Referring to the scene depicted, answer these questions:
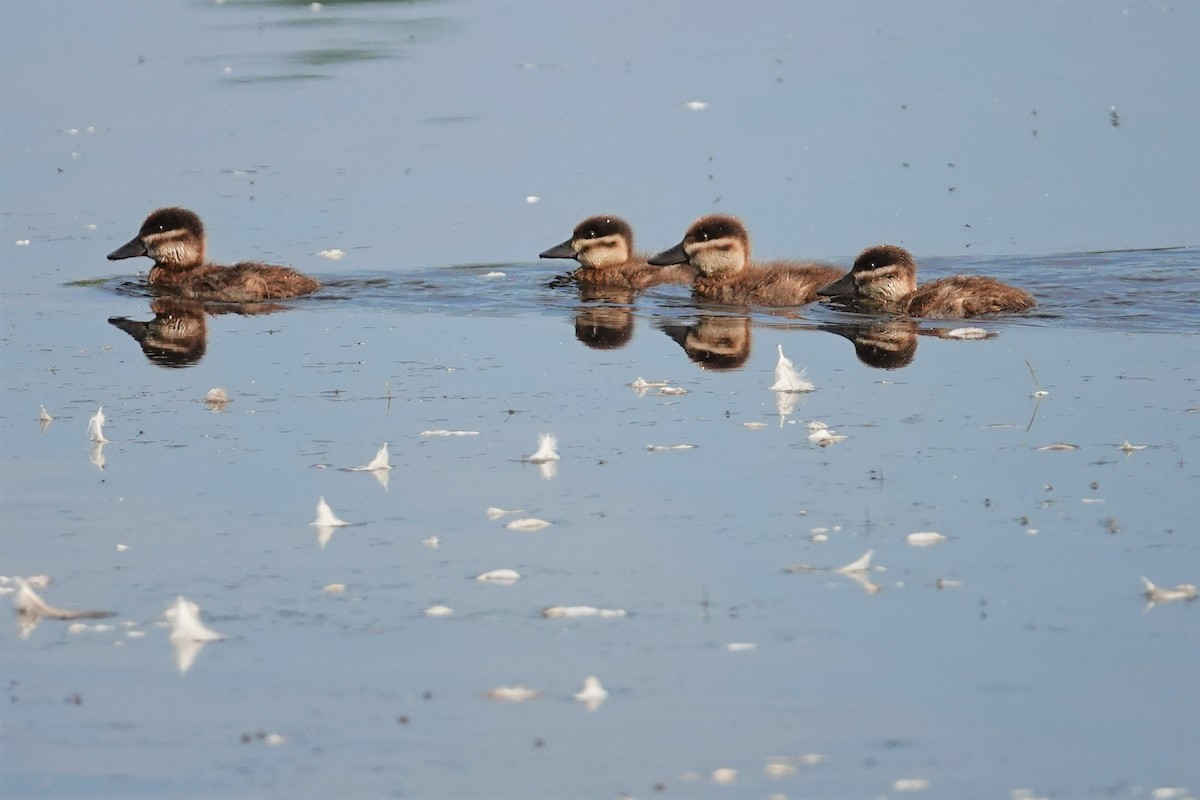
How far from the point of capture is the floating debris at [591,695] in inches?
261

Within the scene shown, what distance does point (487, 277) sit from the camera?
15.6m

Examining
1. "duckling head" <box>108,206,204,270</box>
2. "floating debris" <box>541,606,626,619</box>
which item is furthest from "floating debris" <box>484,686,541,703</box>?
"duckling head" <box>108,206,204,270</box>

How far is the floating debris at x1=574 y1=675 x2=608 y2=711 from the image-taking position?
662 cm

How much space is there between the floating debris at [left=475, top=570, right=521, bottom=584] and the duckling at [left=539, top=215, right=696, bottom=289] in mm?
8310

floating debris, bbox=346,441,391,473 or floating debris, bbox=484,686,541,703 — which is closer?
floating debris, bbox=484,686,541,703

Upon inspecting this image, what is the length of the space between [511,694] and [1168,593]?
2.58 m

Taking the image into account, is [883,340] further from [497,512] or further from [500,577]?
[500,577]

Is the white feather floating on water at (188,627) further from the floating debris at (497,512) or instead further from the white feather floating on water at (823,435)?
the white feather floating on water at (823,435)

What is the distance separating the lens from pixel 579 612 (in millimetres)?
7484

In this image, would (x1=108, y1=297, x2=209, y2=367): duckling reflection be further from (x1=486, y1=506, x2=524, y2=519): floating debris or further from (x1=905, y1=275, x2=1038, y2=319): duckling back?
(x1=905, y1=275, x2=1038, y2=319): duckling back

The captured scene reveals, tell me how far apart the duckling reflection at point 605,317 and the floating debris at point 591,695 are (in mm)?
6737

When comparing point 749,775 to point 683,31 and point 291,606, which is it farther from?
point 683,31

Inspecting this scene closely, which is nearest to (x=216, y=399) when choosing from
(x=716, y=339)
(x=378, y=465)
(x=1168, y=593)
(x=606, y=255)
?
(x=378, y=465)

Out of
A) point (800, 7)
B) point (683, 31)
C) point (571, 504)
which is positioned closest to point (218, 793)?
point (571, 504)
